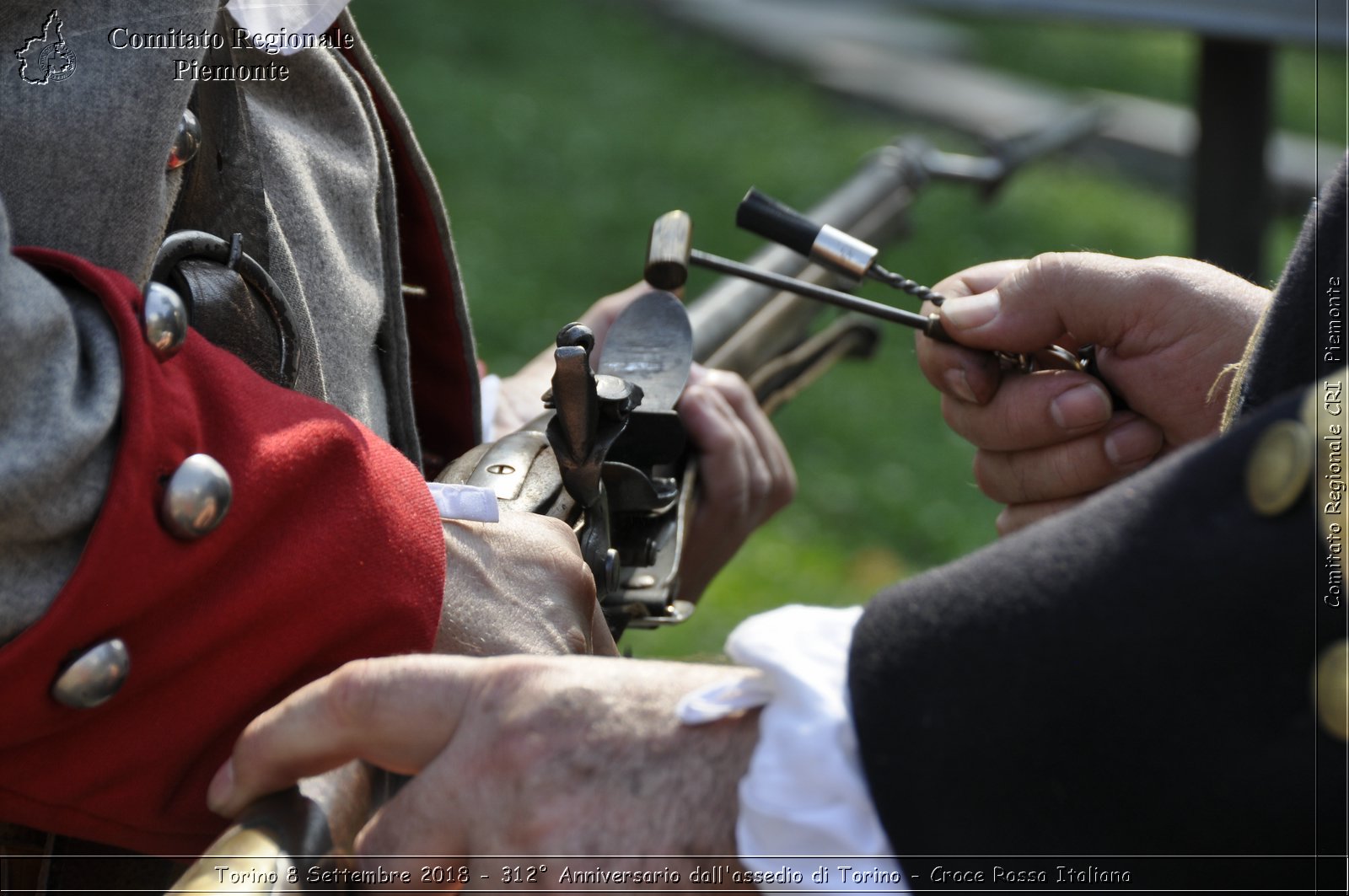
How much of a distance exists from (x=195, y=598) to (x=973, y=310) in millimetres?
990

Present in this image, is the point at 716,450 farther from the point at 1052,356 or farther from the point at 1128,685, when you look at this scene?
the point at 1128,685

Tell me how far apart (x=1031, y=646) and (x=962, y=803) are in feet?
0.33

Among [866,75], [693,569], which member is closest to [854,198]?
[693,569]

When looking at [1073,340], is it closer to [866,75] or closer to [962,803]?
[962,803]

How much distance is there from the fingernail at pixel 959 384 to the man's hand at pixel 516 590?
64 cm

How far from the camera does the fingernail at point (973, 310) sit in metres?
1.58

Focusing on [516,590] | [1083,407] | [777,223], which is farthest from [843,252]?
[516,590]

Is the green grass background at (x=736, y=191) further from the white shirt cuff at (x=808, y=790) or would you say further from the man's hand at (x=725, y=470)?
the white shirt cuff at (x=808, y=790)

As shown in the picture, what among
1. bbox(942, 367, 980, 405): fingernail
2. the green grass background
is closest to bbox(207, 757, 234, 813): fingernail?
bbox(942, 367, 980, 405): fingernail

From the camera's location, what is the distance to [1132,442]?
162 centimetres

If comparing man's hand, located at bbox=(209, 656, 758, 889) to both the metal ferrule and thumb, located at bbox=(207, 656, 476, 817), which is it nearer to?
thumb, located at bbox=(207, 656, 476, 817)

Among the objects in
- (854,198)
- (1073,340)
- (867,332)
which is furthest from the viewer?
(854,198)

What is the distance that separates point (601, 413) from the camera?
131 centimetres

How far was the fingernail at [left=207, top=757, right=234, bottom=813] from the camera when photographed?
85 cm
